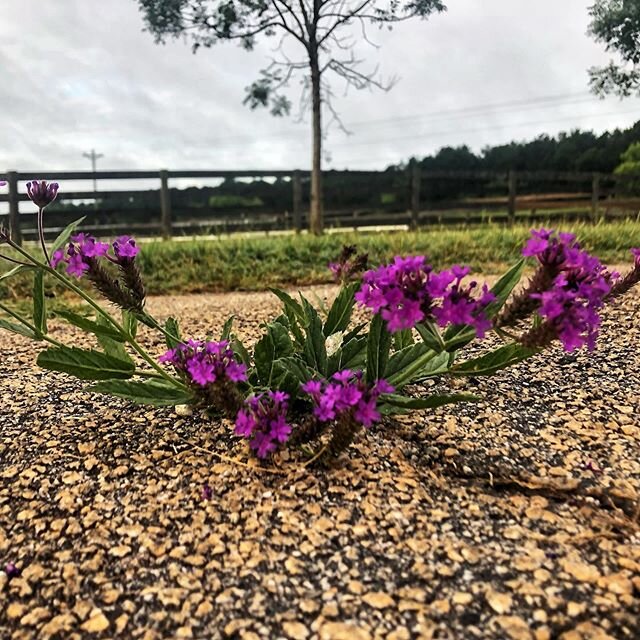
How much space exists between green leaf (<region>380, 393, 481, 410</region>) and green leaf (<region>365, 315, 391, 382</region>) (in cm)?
6

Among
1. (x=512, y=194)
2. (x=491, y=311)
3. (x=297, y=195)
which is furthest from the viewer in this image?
(x=512, y=194)

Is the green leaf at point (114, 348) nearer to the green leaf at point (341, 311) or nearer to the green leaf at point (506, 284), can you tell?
the green leaf at point (341, 311)

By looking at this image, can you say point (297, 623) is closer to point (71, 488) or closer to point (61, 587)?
point (61, 587)

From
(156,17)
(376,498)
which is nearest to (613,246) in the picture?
(376,498)

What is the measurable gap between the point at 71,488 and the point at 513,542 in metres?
0.75

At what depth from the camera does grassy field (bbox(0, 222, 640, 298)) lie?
13.6 feet

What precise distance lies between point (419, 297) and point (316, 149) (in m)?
7.76

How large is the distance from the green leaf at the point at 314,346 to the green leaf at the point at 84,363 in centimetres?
36

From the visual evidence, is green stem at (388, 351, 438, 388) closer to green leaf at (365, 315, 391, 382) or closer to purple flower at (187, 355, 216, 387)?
green leaf at (365, 315, 391, 382)

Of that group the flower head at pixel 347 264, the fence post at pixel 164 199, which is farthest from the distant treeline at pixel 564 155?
the flower head at pixel 347 264

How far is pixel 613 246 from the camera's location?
5.04 m

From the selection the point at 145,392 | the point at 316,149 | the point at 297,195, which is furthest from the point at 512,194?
the point at 145,392

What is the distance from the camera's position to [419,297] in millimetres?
910

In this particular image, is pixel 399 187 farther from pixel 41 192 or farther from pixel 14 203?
pixel 41 192
